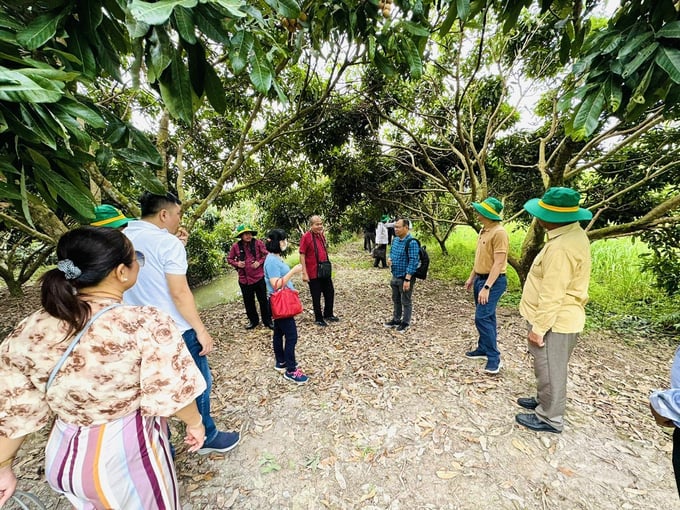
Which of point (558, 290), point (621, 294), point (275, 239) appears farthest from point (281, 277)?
point (621, 294)

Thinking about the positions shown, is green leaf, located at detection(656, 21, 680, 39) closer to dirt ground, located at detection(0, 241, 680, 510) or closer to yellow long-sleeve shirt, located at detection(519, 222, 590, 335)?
yellow long-sleeve shirt, located at detection(519, 222, 590, 335)

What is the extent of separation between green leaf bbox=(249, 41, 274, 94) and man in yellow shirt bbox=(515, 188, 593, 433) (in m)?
2.23

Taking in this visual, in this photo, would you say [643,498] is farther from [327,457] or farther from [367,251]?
[367,251]

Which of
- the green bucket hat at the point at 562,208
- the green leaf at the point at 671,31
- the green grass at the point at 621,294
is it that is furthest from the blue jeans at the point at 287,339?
the green grass at the point at 621,294

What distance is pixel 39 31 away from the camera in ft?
3.46

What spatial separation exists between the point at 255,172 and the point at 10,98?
621 cm

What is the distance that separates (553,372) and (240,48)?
120 inches

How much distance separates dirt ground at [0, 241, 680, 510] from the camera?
205cm

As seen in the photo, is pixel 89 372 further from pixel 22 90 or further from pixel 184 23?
pixel 184 23

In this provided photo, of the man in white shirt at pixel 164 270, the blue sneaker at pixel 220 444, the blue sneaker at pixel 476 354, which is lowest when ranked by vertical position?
the blue sneaker at pixel 476 354

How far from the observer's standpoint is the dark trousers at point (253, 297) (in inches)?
195

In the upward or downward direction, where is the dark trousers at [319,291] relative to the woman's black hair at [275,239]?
downward

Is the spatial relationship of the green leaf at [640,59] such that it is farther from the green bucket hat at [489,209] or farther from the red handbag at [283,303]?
A: the red handbag at [283,303]

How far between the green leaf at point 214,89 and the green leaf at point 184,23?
0.87 feet
